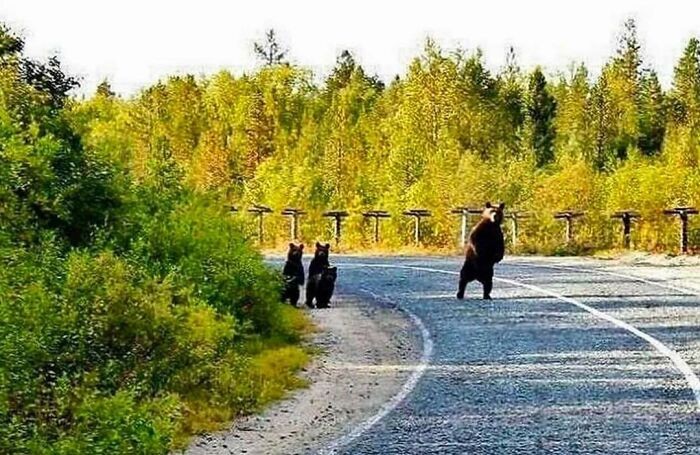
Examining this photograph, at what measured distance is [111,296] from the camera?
1029cm

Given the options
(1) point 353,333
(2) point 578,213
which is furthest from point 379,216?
(1) point 353,333

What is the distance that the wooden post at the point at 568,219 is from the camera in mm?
36281

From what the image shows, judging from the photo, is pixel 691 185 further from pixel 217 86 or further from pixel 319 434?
pixel 217 86

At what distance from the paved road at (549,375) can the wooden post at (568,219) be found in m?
13.1

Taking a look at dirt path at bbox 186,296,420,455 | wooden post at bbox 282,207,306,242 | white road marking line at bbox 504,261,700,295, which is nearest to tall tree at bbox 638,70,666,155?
wooden post at bbox 282,207,306,242

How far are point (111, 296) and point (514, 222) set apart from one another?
28184 mm

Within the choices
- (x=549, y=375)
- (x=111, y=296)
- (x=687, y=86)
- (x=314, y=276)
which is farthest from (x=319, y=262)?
(x=687, y=86)

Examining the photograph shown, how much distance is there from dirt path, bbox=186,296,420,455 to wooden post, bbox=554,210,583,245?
59.0 ft

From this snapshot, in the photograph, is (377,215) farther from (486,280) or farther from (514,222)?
(486,280)

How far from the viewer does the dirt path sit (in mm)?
10156

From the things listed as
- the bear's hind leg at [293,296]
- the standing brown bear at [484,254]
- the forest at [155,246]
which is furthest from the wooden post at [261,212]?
the standing brown bear at [484,254]

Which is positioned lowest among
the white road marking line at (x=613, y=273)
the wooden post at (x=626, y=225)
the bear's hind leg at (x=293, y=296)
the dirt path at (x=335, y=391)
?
the dirt path at (x=335, y=391)

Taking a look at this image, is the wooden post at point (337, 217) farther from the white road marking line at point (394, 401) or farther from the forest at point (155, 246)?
the white road marking line at point (394, 401)

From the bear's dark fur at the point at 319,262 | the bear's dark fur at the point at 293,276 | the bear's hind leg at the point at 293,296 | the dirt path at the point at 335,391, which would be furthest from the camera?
the bear's hind leg at the point at 293,296
